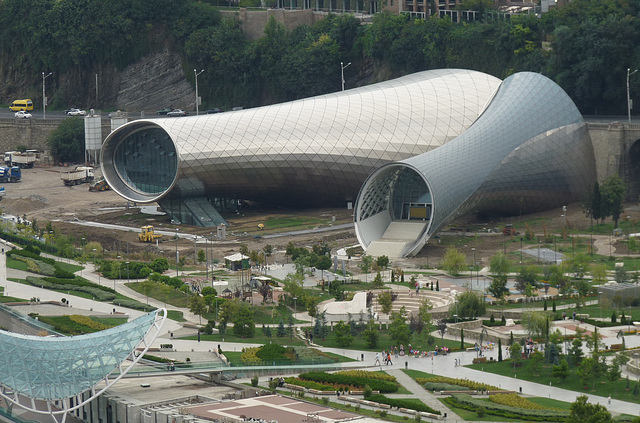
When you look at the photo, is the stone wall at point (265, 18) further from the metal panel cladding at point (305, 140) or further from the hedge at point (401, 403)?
the hedge at point (401, 403)

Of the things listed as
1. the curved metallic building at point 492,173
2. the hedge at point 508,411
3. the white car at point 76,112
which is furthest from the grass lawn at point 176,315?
the white car at point 76,112

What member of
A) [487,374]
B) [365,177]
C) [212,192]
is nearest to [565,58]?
[365,177]

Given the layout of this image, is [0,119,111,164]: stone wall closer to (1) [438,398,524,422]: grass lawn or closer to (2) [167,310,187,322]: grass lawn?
(2) [167,310,187,322]: grass lawn

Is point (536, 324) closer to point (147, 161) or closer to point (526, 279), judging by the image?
point (526, 279)

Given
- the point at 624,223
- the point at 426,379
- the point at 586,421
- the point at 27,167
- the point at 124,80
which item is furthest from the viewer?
the point at 124,80

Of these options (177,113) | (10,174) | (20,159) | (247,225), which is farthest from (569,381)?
(177,113)

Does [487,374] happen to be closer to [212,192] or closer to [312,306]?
[312,306]

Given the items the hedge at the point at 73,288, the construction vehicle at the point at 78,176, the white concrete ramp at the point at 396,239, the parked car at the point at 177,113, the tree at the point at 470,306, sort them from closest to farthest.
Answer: the tree at the point at 470,306 < the hedge at the point at 73,288 < the white concrete ramp at the point at 396,239 < the construction vehicle at the point at 78,176 < the parked car at the point at 177,113
